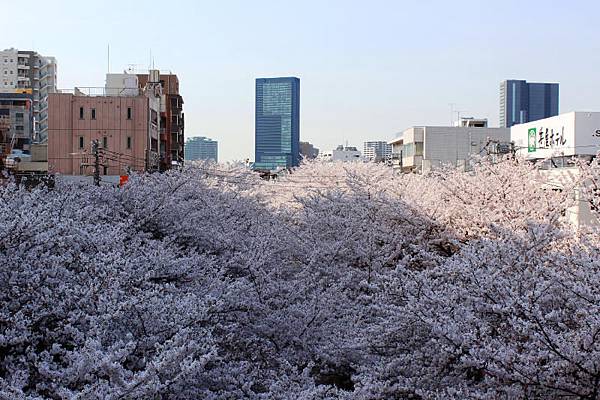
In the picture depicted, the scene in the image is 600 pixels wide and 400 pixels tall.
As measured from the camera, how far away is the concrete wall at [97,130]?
42.4 meters

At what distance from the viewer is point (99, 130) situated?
42.6 metres

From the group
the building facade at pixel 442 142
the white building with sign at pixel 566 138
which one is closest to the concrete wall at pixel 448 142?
the building facade at pixel 442 142

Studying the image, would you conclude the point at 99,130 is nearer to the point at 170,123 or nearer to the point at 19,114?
the point at 170,123

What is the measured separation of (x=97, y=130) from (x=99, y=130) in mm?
113

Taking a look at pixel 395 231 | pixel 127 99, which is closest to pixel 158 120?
pixel 127 99

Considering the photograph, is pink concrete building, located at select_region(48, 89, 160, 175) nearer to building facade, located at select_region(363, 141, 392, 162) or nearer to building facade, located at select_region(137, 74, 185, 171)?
building facade, located at select_region(137, 74, 185, 171)

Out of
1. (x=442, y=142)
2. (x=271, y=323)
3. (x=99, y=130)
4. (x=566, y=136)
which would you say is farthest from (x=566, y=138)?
(x=442, y=142)

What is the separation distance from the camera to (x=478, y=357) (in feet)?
23.9

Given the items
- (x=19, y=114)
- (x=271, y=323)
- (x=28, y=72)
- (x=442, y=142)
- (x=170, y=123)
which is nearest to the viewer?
(x=271, y=323)

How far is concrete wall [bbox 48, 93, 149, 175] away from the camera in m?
42.4

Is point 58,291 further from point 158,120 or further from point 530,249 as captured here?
point 158,120

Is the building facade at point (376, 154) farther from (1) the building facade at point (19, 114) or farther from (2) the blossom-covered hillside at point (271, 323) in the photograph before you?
(1) the building facade at point (19, 114)

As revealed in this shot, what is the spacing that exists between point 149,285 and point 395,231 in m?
8.91

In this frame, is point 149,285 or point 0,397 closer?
point 0,397
